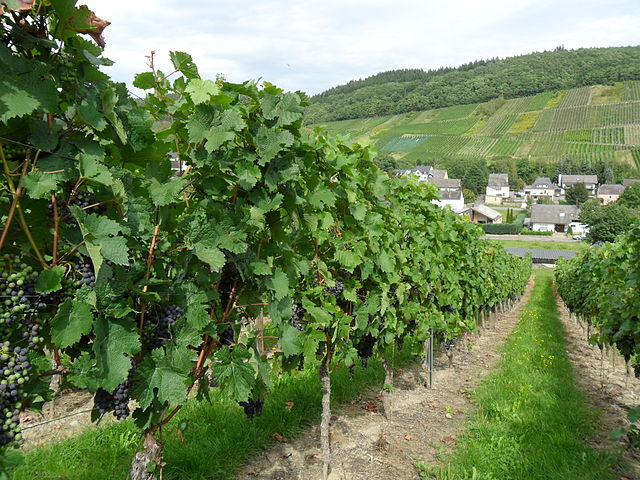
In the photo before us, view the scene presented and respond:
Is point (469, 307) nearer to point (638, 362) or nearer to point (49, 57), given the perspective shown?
point (638, 362)

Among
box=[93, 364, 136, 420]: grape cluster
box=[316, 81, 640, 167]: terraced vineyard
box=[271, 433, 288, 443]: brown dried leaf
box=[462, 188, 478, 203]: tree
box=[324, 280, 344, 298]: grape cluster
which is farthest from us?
box=[316, 81, 640, 167]: terraced vineyard

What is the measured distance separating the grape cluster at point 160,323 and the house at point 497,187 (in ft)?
378

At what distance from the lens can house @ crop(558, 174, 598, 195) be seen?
3999 inches

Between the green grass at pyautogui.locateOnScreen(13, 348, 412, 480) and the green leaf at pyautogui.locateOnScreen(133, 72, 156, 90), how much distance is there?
2.84m

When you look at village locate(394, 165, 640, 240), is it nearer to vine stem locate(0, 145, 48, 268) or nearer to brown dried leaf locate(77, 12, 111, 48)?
brown dried leaf locate(77, 12, 111, 48)

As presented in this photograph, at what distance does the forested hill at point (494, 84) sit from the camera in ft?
497

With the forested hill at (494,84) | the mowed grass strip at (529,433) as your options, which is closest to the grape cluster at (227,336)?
the mowed grass strip at (529,433)

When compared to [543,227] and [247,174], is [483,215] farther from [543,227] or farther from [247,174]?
[247,174]

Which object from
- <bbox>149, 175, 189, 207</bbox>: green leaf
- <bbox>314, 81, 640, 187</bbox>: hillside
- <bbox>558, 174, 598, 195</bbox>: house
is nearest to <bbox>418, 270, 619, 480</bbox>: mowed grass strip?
<bbox>149, 175, 189, 207</bbox>: green leaf

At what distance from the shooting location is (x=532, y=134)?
123m

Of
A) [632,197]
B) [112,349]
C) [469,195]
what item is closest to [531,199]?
[469,195]

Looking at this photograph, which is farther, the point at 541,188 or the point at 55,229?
the point at 541,188

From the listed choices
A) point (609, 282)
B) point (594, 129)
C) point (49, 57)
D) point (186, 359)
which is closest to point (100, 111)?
point (49, 57)

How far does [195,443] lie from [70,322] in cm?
380
